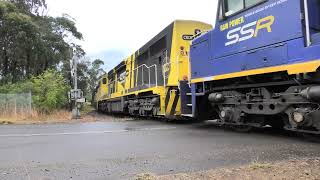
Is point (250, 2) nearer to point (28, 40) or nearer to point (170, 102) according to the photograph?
point (170, 102)

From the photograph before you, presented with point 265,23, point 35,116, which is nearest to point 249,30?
point 265,23

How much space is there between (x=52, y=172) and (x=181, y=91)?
741 centimetres

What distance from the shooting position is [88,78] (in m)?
65.1

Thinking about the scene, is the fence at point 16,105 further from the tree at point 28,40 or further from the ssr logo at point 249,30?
the ssr logo at point 249,30

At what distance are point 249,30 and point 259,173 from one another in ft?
15.4

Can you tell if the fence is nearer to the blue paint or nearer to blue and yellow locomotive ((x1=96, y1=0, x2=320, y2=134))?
blue and yellow locomotive ((x1=96, y1=0, x2=320, y2=134))

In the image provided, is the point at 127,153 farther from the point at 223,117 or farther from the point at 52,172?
the point at 223,117

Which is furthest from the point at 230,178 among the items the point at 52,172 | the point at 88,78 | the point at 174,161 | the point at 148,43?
the point at 88,78

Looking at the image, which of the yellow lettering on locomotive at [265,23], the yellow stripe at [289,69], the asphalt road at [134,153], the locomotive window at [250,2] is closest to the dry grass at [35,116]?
the asphalt road at [134,153]

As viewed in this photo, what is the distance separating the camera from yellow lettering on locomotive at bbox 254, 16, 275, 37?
8.61 metres

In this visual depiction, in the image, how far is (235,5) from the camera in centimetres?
969

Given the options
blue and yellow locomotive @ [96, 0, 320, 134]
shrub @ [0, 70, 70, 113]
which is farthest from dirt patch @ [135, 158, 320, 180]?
shrub @ [0, 70, 70, 113]

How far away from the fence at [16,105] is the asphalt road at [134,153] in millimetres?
11429

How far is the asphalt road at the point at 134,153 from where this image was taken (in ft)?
19.2
